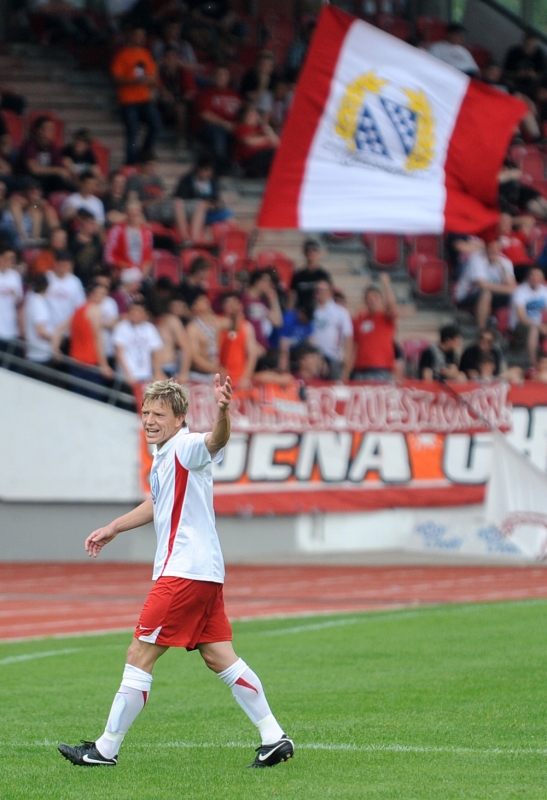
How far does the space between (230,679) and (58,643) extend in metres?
5.42

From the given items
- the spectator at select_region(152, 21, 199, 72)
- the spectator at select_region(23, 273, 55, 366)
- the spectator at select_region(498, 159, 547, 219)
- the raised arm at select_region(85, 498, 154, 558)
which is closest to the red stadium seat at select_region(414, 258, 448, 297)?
the spectator at select_region(498, 159, 547, 219)

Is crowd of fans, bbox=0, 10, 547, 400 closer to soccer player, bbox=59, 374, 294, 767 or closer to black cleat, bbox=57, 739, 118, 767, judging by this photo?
soccer player, bbox=59, 374, 294, 767

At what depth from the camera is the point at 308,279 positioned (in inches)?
749

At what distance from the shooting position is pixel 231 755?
6.71 meters

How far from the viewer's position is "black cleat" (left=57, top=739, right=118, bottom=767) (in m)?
6.31

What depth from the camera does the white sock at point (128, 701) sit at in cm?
618

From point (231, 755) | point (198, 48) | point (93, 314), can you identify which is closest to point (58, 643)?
point (231, 755)

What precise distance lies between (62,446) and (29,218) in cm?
299

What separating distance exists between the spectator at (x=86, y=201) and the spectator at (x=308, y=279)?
8.82ft

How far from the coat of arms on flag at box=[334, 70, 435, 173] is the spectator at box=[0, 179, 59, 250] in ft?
16.6

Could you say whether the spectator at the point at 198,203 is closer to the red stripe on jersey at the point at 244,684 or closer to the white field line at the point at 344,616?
the white field line at the point at 344,616

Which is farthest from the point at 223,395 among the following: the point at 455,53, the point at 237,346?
the point at 455,53

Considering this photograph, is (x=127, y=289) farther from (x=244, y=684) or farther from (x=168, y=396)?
(x=244, y=684)

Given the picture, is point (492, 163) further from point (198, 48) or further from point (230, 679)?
point (198, 48)
